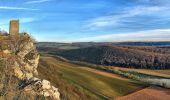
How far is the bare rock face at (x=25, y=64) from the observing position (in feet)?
126

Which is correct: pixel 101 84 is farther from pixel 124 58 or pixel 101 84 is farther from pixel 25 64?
pixel 124 58

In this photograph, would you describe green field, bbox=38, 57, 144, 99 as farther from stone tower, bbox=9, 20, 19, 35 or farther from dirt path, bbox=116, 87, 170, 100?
stone tower, bbox=9, 20, 19, 35

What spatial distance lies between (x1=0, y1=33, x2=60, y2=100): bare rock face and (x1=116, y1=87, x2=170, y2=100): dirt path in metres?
26.9

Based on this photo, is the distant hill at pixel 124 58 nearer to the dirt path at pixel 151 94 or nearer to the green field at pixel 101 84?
the green field at pixel 101 84

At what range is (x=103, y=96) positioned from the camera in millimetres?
66500

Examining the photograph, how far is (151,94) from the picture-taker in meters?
73.6

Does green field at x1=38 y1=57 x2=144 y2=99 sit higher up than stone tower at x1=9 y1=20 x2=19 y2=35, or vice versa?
stone tower at x1=9 y1=20 x2=19 y2=35

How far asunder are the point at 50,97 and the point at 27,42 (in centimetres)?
879

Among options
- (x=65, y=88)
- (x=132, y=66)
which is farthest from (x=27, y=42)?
(x=132, y=66)

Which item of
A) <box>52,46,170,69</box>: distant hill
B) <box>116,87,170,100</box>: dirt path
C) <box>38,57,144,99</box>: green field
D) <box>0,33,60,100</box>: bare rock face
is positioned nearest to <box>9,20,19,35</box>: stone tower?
<box>0,33,60,100</box>: bare rock face

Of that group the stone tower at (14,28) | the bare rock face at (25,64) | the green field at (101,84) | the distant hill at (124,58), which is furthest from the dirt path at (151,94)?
the distant hill at (124,58)

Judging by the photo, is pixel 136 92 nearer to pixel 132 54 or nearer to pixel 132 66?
pixel 132 66

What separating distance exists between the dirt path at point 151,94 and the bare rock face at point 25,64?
1061 inches

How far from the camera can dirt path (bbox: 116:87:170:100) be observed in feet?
230
